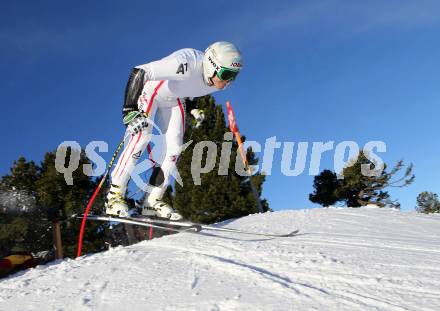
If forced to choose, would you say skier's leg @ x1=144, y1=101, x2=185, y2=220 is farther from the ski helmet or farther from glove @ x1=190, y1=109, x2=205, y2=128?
the ski helmet

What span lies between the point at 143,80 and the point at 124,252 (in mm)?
2000

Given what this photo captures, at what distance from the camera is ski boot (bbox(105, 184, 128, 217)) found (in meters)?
5.52

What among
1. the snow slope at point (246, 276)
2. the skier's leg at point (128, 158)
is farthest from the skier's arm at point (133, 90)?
the snow slope at point (246, 276)

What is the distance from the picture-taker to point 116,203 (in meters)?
5.55

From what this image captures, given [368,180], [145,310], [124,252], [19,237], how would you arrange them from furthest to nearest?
1. [368,180]
2. [19,237]
3. [124,252]
4. [145,310]

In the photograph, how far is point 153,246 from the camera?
4477 mm

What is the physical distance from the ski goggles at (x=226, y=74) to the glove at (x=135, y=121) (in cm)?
100

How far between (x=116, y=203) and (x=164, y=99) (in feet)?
4.49

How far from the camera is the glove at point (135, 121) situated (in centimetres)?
524

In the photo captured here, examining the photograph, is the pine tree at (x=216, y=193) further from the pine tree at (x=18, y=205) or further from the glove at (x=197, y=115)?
the glove at (x=197, y=115)

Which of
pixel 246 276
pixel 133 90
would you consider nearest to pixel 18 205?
pixel 133 90

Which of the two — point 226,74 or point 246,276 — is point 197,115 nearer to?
point 226,74

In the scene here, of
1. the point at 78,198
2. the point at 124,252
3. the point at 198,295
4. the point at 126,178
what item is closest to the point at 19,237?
the point at 78,198

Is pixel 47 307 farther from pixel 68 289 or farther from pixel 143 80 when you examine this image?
pixel 143 80
